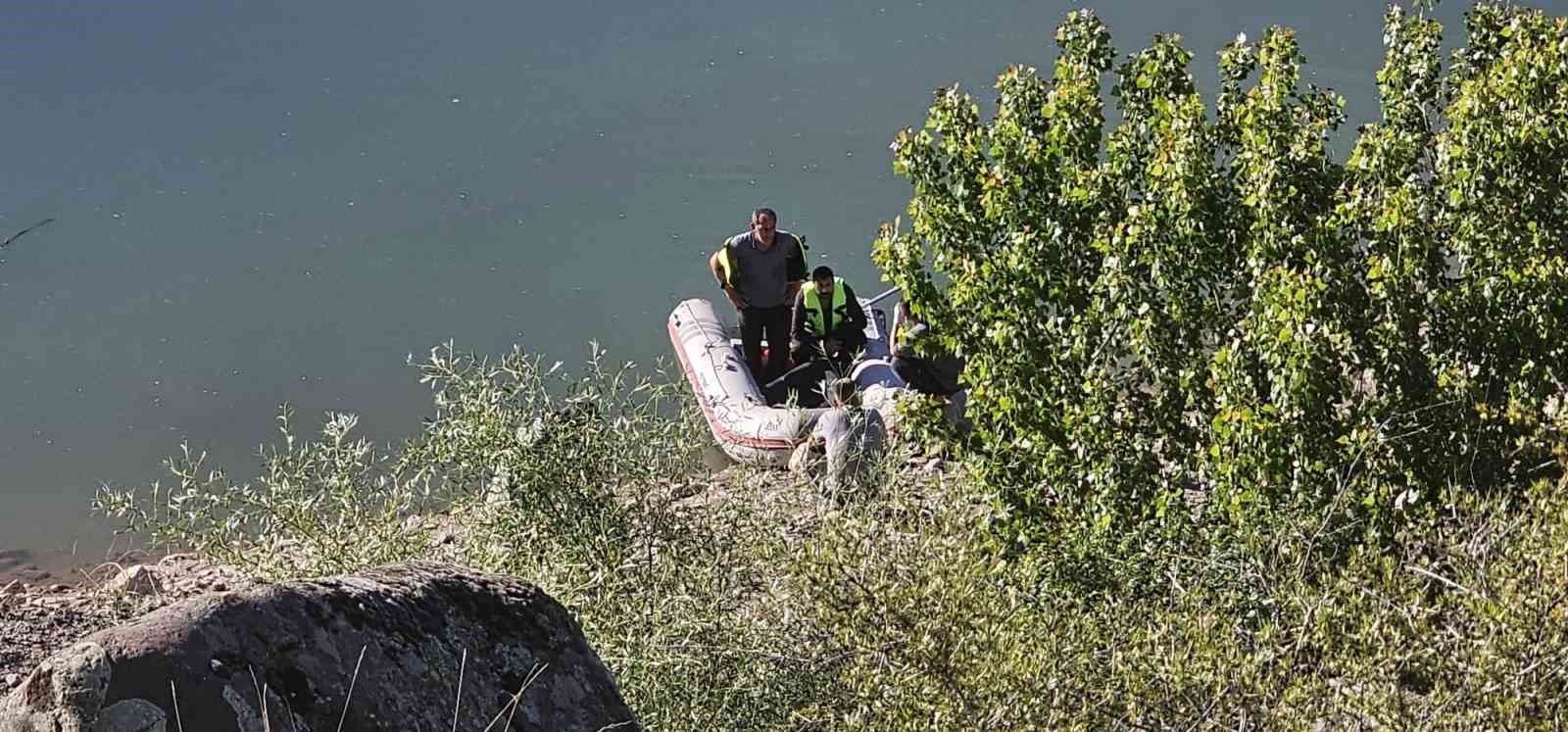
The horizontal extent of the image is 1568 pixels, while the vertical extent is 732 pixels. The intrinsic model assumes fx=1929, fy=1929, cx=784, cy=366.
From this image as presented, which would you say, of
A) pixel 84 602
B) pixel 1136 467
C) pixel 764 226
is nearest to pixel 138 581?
pixel 84 602

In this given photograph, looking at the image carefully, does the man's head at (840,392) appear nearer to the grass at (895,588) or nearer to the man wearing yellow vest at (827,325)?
the man wearing yellow vest at (827,325)

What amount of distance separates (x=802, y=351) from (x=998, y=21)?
14048 mm

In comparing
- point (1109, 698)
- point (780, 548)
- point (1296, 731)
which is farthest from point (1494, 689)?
point (780, 548)

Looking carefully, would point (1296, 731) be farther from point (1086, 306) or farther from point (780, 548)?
point (1086, 306)

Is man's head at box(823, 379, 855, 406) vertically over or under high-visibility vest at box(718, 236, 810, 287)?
under

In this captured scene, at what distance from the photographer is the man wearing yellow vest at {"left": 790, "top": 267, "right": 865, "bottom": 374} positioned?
1458cm

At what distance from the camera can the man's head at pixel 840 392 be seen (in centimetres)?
1165

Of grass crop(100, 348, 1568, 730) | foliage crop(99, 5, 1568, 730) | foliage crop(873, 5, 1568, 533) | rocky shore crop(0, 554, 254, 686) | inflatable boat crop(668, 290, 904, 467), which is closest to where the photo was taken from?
grass crop(100, 348, 1568, 730)

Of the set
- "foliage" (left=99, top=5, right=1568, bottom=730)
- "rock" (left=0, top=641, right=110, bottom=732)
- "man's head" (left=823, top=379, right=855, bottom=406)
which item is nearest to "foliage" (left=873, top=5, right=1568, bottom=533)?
"foliage" (left=99, top=5, right=1568, bottom=730)

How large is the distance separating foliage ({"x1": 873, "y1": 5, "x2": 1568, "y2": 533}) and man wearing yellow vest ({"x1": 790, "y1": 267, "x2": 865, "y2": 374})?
520 centimetres

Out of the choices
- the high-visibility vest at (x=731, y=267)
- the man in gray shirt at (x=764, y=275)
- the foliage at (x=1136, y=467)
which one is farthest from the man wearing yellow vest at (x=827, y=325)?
the foliage at (x=1136, y=467)

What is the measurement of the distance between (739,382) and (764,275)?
87 centimetres

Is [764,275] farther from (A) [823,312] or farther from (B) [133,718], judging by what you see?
(B) [133,718]

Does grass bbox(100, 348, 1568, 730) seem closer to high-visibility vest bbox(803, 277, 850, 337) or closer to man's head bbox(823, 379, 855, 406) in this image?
man's head bbox(823, 379, 855, 406)
